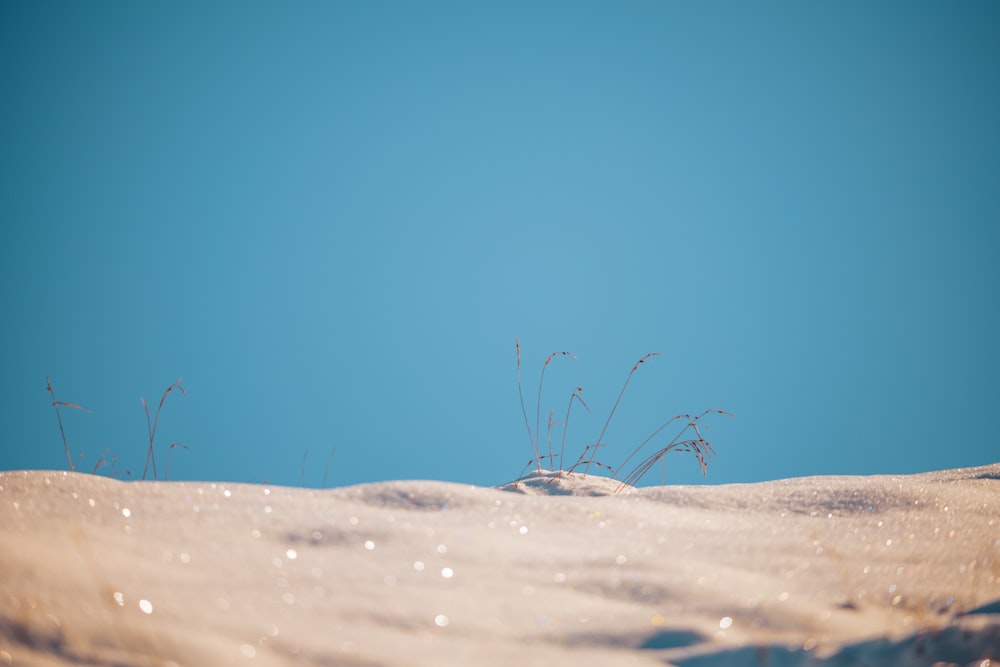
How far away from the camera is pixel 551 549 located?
140 centimetres

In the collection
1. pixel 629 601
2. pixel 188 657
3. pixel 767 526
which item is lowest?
pixel 188 657

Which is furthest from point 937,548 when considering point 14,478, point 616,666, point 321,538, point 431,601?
point 14,478

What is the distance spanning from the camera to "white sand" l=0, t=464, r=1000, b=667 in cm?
94

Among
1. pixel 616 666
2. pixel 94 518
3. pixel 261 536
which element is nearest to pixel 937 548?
pixel 616 666

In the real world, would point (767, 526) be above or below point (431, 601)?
above

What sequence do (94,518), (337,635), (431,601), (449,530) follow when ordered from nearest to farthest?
(337,635), (431,601), (94,518), (449,530)

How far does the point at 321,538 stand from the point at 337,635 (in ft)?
1.29

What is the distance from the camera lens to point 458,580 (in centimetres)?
121

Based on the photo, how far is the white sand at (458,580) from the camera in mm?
940

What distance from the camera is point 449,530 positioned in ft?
4.78

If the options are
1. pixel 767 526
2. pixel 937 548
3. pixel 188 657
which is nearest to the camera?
pixel 188 657

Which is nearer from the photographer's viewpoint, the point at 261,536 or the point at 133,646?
the point at 133,646

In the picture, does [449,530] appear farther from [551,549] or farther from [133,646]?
[133,646]

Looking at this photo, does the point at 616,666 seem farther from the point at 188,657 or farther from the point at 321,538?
the point at 321,538
